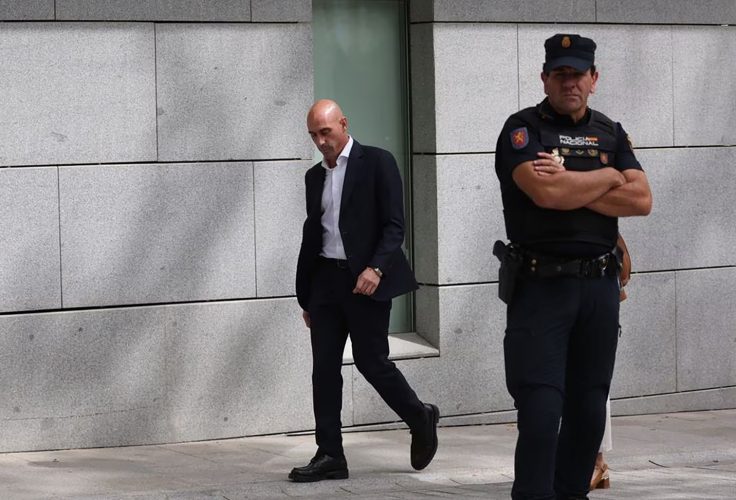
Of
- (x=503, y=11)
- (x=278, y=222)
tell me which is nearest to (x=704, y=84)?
(x=503, y=11)

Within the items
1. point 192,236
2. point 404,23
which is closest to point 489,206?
point 404,23

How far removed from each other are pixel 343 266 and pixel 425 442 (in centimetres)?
105

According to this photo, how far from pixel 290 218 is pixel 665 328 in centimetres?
288

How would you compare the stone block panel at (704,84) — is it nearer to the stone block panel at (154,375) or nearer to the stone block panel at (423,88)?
the stone block panel at (423,88)

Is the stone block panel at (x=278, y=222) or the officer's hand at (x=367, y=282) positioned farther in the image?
the stone block panel at (x=278, y=222)

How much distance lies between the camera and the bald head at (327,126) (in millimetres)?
7375

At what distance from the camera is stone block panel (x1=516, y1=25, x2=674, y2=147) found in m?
9.94

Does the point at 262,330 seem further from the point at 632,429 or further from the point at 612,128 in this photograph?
the point at 612,128

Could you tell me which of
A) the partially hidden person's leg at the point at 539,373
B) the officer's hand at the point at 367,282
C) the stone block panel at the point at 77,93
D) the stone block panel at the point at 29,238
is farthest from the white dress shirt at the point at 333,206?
the stone block panel at the point at 29,238

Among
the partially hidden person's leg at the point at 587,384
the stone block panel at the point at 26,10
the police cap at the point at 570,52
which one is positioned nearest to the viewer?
the police cap at the point at 570,52

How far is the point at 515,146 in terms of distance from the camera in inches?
232

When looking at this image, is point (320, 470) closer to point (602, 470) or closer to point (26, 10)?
point (602, 470)

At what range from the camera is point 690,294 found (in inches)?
406

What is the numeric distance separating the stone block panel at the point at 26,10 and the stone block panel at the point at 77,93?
4cm
